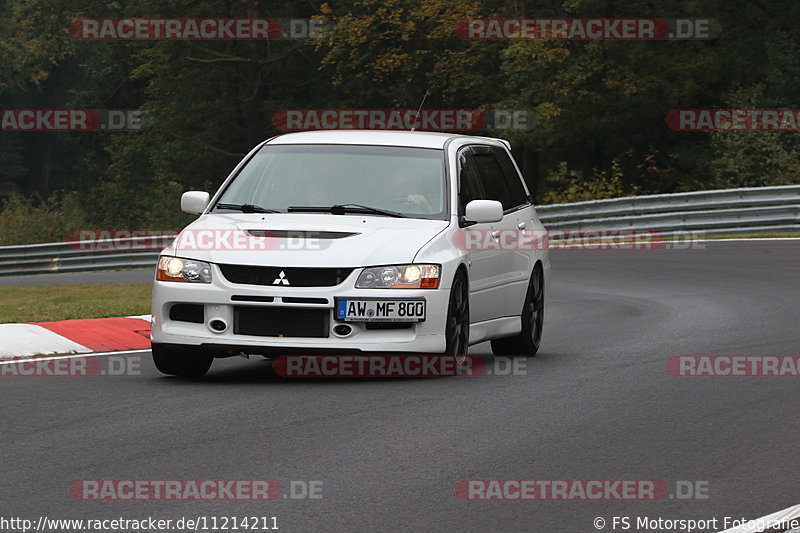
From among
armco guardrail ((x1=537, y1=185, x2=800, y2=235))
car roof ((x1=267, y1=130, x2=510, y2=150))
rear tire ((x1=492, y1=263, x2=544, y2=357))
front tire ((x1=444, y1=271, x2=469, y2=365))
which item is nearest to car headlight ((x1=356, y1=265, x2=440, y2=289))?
front tire ((x1=444, y1=271, x2=469, y2=365))

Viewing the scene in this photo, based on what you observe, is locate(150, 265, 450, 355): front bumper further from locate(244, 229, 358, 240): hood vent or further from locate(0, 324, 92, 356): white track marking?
locate(0, 324, 92, 356): white track marking

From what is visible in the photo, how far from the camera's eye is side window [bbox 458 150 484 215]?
444 inches

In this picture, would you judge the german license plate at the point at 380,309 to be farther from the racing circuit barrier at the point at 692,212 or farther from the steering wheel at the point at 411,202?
the racing circuit barrier at the point at 692,212

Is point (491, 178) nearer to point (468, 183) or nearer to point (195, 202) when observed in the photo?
point (468, 183)

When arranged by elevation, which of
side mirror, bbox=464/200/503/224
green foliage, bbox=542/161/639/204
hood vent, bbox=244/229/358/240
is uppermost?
side mirror, bbox=464/200/503/224

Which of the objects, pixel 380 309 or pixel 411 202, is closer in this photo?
pixel 380 309

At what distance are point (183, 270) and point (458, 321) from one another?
6.58 feet

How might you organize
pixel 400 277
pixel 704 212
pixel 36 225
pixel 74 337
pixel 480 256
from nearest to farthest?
pixel 400 277 < pixel 480 256 < pixel 74 337 < pixel 704 212 < pixel 36 225

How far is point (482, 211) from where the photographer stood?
10.8 meters

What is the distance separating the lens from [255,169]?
11523 mm

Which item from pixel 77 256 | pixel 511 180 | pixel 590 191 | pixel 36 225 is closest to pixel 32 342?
pixel 511 180

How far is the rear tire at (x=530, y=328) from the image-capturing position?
12.3 metres

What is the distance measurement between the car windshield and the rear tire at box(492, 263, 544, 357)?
1721 millimetres

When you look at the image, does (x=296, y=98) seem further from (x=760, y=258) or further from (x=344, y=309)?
(x=344, y=309)
